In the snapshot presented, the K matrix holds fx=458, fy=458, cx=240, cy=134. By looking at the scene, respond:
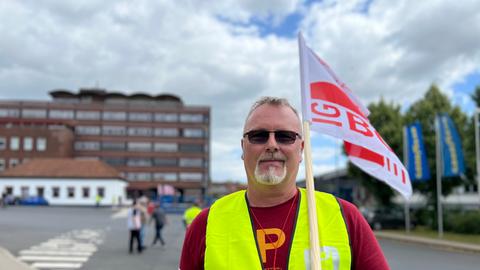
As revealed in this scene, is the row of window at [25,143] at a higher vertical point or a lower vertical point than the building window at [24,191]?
higher

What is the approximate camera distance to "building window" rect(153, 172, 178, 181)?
308 ft

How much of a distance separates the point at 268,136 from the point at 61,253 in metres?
13.5

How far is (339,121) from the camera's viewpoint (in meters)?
3.47

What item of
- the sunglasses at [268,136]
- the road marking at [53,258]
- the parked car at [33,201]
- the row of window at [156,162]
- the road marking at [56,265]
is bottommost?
the parked car at [33,201]

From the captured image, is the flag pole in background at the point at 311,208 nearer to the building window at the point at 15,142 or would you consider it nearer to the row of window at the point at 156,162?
the building window at the point at 15,142

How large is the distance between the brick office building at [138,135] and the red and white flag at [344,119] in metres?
90.1

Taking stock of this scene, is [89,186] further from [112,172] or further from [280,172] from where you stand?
[280,172]

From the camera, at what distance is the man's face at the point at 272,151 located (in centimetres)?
230

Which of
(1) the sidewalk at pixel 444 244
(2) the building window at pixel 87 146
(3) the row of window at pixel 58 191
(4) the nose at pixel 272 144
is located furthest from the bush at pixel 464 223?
(2) the building window at pixel 87 146

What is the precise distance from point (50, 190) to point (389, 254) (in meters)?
59.4

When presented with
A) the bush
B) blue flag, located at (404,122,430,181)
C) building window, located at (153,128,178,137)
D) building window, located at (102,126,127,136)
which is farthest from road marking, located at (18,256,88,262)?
building window, located at (102,126,127,136)

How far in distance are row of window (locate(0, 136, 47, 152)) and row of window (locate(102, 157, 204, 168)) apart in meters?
14.6

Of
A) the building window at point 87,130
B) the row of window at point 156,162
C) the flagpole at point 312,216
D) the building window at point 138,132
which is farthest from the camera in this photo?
the building window at point 138,132

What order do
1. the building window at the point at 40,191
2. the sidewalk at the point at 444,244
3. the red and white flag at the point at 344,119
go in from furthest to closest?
the building window at the point at 40,191 < the sidewalk at the point at 444,244 < the red and white flag at the point at 344,119
